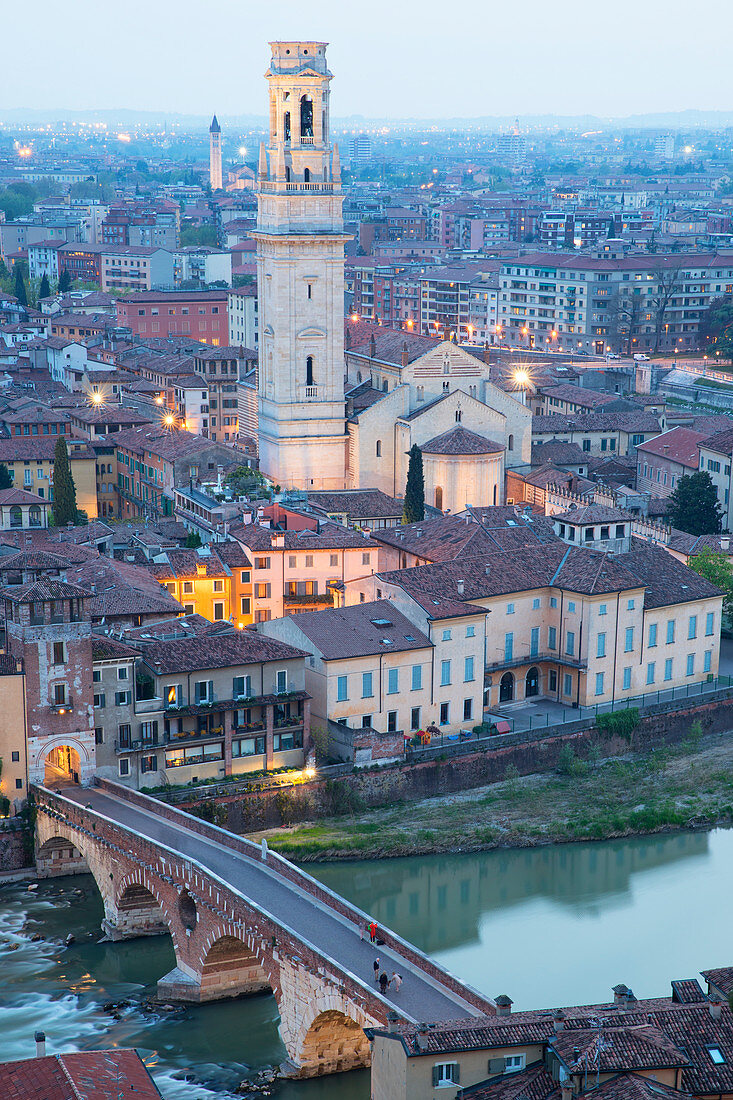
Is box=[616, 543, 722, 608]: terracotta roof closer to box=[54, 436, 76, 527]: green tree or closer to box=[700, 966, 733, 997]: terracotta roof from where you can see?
box=[700, 966, 733, 997]: terracotta roof

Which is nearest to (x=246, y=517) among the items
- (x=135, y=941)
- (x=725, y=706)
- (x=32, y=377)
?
(x=725, y=706)

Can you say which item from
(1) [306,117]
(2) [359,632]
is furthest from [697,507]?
(2) [359,632]

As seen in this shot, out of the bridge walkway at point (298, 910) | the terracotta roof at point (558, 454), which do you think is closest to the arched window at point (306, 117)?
the terracotta roof at point (558, 454)

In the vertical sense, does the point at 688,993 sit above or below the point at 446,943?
above

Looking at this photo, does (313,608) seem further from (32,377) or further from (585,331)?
(585,331)

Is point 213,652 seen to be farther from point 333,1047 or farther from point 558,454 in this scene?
point 558,454
